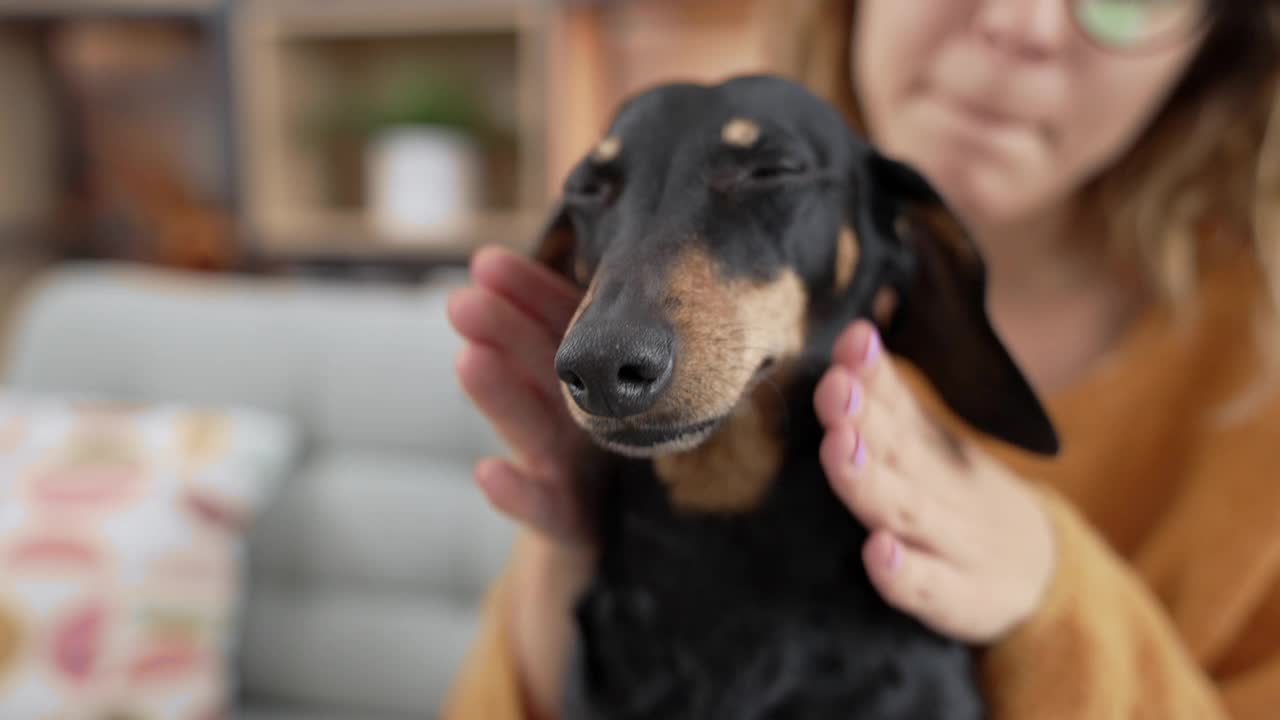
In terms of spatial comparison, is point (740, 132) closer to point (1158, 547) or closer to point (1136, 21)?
point (1136, 21)

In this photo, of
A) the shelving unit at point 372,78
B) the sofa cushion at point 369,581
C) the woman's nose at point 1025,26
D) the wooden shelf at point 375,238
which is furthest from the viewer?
the wooden shelf at point 375,238

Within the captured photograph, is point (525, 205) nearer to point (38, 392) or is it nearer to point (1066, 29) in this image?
point (38, 392)

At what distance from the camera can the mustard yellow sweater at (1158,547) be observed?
0.60m

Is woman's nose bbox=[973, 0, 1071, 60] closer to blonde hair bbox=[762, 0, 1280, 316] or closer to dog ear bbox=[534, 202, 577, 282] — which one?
blonde hair bbox=[762, 0, 1280, 316]

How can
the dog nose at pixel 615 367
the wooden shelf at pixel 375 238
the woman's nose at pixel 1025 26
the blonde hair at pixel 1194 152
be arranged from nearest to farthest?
the dog nose at pixel 615 367
the woman's nose at pixel 1025 26
the blonde hair at pixel 1194 152
the wooden shelf at pixel 375 238

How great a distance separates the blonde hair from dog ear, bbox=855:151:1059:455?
0.28m

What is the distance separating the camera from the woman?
55 centimetres

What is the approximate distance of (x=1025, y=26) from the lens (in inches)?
27.3

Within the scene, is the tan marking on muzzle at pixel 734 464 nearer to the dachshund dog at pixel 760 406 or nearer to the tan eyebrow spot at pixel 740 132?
the dachshund dog at pixel 760 406

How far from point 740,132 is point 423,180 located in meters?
1.58

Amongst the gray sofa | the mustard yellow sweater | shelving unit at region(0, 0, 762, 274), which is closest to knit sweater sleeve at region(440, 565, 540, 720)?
the mustard yellow sweater

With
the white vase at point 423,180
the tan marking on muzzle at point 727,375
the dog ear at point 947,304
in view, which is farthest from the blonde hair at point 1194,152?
the white vase at point 423,180

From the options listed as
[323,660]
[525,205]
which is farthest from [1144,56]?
[525,205]

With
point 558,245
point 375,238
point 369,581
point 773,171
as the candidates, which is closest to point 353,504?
point 369,581
